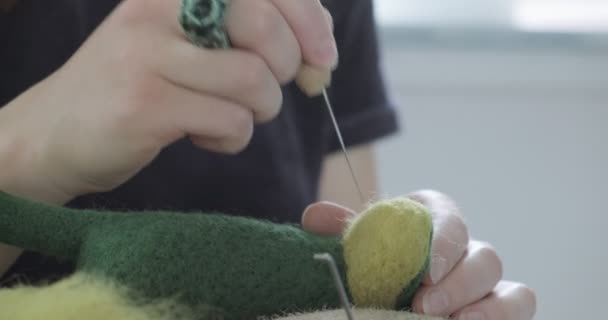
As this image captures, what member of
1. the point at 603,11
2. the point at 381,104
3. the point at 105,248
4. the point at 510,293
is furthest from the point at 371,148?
the point at 603,11

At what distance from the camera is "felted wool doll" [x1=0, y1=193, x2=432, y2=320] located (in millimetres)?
309

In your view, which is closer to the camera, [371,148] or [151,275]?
[151,275]

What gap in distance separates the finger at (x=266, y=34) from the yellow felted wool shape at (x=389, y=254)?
0.10 metres

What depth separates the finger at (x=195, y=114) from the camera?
0.39 metres

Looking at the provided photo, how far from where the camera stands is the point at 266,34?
1.26 ft

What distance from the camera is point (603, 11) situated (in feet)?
4.11

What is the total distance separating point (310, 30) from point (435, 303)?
0.15 m

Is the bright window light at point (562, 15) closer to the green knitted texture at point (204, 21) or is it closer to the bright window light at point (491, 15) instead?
the bright window light at point (491, 15)

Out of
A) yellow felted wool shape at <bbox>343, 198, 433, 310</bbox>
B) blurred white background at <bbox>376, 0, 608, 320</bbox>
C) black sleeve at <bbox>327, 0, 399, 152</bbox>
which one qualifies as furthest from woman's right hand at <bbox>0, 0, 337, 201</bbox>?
blurred white background at <bbox>376, 0, 608, 320</bbox>

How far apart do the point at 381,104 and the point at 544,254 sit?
57 cm

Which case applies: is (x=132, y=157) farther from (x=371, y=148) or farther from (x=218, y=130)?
(x=371, y=148)

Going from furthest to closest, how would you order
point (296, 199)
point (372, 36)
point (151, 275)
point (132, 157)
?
point (372, 36) → point (296, 199) → point (132, 157) → point (151, 275)

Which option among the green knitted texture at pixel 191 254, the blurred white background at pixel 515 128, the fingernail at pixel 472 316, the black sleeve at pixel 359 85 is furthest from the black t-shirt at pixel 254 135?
the blurred white background at pixel 515 128

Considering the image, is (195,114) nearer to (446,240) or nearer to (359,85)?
(446,240)
